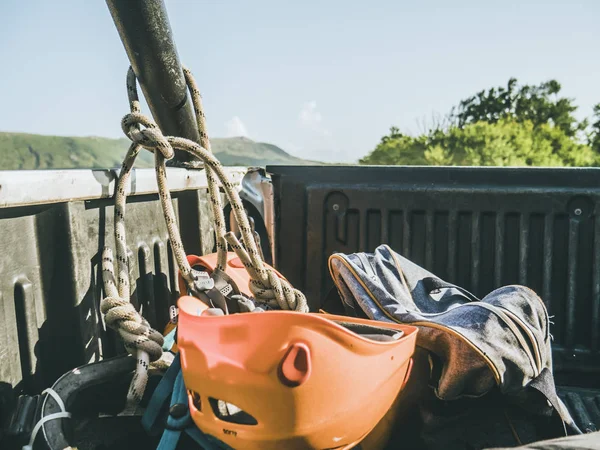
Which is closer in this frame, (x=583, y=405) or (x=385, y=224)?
(x=583, y=405)

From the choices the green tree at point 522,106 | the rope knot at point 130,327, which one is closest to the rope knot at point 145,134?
the rope knot at point 130,327

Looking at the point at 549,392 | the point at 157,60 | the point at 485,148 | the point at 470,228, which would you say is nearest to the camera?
the point at 549,392

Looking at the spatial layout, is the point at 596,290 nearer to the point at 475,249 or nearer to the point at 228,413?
the point at 475,249

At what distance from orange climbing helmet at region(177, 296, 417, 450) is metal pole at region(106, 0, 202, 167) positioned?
797 mm

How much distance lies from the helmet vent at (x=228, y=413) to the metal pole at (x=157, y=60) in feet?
3.15

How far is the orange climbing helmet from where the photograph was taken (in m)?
0.86

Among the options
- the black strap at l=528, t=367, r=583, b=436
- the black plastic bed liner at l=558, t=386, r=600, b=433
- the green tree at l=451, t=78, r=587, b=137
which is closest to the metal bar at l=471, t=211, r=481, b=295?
the black plastic bed liner at l=558, t=386, r=600, b=433

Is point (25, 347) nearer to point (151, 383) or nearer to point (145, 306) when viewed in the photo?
point (151, 383)

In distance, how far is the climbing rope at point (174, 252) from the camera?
3.90 feet

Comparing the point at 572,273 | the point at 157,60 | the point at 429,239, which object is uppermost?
the point at 157,60

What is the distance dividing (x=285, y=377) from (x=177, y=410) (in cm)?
31

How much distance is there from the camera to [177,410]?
3.42ft

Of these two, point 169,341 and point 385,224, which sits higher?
point 385,224

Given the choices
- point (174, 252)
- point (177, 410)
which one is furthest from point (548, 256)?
point (177, 410)
